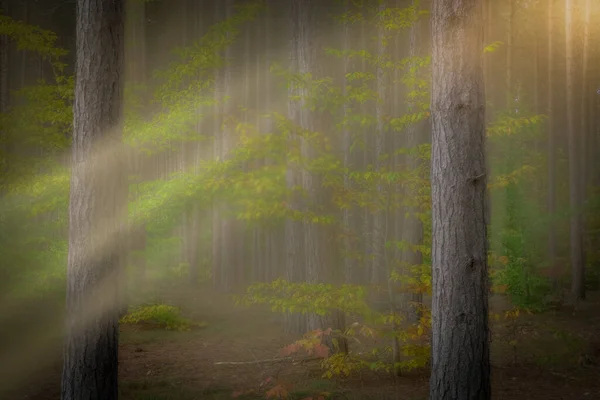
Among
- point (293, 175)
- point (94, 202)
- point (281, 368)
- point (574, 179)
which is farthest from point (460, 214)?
point (574, 179)

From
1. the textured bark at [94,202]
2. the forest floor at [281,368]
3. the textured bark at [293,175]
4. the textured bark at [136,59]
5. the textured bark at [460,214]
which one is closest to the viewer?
the textured bark at [460,214]

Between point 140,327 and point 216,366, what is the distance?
199 inches

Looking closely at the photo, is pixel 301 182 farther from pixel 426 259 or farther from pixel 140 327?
pixel 140 327

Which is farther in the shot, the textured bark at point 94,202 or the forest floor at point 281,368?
the forest floor at point 281,368

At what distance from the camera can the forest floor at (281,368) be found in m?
9.11

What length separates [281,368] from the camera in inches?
412

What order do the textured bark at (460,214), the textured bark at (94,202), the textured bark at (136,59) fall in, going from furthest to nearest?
the textured bark at (136,59)
the textured bark at (94,202)
the textured bark at (460,214)

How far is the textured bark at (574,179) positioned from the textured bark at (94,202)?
547 inches

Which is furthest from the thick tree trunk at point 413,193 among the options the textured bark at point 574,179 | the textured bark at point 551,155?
the textured bark at point 551,155

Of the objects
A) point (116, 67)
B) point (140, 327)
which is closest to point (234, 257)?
point (140, 327)

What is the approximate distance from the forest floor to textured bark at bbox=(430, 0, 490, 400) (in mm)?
2614

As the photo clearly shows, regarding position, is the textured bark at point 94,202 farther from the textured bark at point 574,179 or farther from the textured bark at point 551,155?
the textured bark at point 551,155

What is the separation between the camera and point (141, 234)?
17203 millimetres

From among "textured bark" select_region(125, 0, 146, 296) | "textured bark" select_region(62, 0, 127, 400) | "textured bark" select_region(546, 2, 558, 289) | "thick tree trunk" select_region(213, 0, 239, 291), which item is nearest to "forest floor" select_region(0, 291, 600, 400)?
"textured bark" select_region(62, 0, 127, 400)
